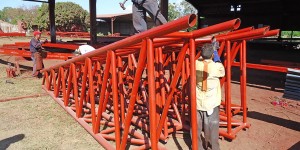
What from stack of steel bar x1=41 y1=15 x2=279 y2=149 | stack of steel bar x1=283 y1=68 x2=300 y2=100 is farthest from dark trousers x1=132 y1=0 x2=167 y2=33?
stack of steel bar x1=283 y1=68 x2=300 y2=100

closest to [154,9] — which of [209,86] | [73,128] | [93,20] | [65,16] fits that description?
[209,86]

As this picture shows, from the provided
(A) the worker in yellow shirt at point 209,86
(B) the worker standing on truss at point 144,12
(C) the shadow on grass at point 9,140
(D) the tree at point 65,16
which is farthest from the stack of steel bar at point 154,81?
(D) the tree at point 65,16

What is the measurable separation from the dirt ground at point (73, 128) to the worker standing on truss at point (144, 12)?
1807 mm

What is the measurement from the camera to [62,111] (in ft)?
16.5

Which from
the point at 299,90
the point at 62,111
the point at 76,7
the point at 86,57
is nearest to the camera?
the point at 86,57

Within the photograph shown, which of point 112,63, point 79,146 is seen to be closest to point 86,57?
point 112,63

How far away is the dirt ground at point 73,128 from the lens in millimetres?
3551

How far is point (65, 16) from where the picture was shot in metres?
43.2

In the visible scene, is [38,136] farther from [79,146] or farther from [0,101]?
[0,101]

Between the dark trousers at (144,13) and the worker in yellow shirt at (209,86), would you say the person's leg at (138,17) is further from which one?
the worker in yellow shirt at (209,86)

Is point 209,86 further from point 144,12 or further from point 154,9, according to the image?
point 144,12

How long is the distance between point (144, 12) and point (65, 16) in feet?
140

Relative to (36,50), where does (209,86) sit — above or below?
below

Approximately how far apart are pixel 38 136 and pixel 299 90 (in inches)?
225
